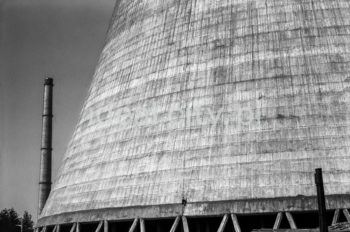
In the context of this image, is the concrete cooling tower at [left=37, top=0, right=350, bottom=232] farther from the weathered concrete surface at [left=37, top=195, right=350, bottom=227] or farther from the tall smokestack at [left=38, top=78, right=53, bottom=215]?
the tall smokestack at [left=38, top=78, right=53, bottom=215]

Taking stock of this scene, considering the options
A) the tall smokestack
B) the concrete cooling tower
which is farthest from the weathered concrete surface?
the tall smokestack

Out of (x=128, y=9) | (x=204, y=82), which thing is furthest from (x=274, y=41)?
(x=128, y=9)

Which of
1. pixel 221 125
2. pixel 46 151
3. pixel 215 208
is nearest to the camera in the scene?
pixel 215 208

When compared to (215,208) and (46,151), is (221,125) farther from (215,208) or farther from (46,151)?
(46,151)

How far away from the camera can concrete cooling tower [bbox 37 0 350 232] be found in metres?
16.6

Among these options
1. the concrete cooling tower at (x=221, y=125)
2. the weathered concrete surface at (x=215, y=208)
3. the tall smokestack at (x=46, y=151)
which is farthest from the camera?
the tall smokestack at (x=46, y=151)

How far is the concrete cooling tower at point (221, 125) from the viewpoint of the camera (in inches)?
654

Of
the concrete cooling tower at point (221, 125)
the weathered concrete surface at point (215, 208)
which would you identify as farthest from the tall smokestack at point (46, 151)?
the weathered concrete surface at point (215, 208)

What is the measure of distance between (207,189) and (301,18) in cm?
696

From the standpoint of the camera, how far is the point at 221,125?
1834cm

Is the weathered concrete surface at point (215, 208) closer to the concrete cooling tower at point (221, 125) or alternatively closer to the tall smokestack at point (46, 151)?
the concrete cooling tower at point (221, 125)

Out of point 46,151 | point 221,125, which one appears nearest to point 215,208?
point 221,125

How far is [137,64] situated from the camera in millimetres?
22516

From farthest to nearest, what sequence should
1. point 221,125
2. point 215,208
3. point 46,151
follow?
1. point 46,151
2. point 221,125
3. point 215,208
